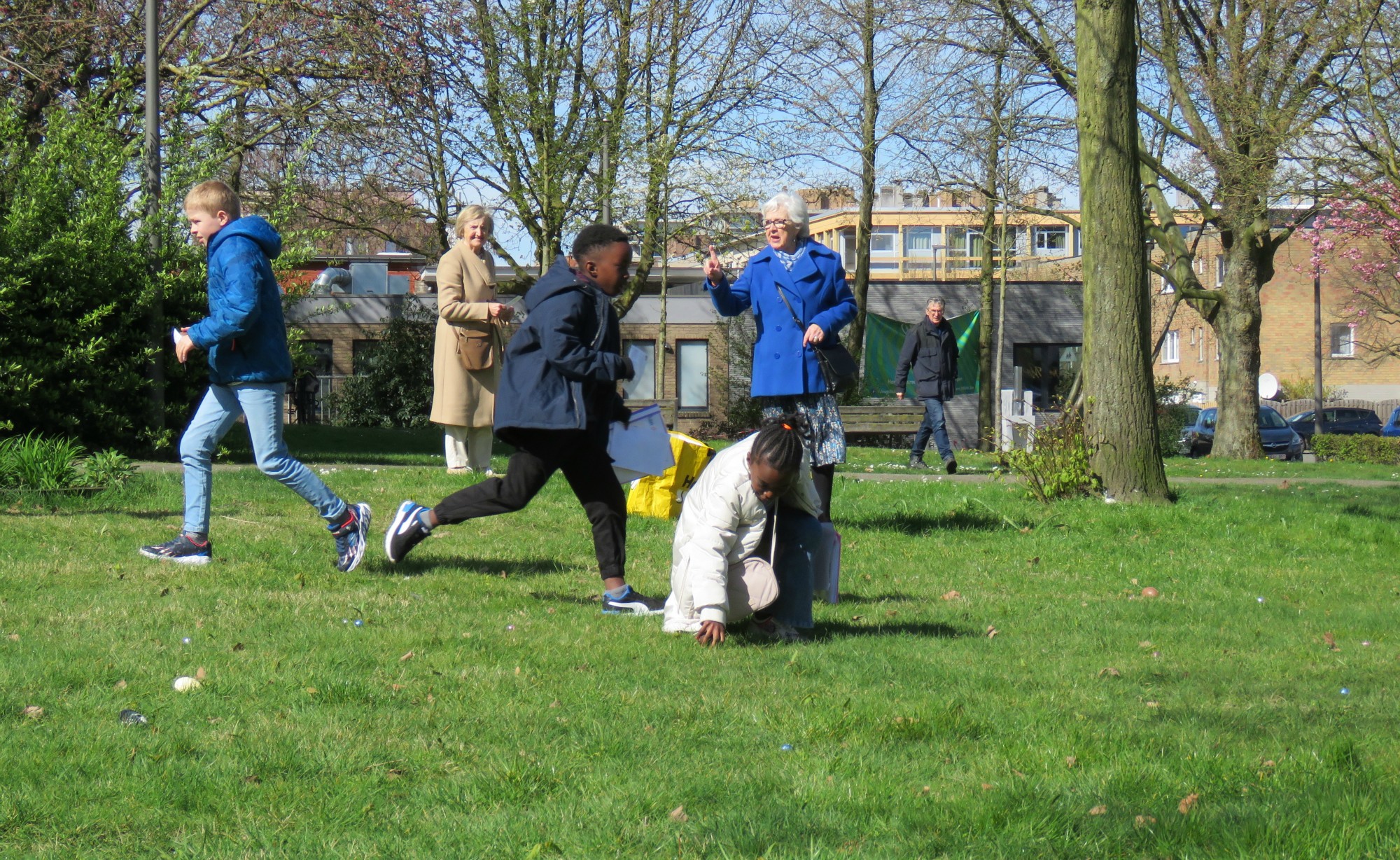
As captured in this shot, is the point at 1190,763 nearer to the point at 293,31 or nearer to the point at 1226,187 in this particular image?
the point at 293,31

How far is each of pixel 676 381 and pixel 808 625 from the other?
33.3 meters

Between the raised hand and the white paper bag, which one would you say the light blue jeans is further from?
the raised hand

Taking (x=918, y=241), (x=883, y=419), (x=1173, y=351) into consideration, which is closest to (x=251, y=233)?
(x=883, y=419)

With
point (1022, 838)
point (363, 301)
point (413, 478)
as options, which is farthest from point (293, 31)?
point (363, 301)

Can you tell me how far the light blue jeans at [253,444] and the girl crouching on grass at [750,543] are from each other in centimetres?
216

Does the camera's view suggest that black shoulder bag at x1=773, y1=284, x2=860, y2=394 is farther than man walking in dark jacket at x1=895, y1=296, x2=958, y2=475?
No

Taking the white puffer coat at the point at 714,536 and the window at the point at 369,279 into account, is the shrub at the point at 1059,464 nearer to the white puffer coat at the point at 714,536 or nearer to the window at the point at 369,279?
the white puffer coat at the point at 714,536

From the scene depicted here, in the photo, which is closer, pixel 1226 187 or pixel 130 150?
pixel 130 150

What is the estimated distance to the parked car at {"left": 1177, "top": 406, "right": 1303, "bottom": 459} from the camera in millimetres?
34375

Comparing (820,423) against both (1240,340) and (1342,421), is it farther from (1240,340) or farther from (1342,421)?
(1342,421)

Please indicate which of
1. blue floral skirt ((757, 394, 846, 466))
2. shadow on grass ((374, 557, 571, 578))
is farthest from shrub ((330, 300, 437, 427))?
blue floral skirt ((757, 394, 846, 466))

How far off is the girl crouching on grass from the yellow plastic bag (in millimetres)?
3645

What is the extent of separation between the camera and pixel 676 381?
38656 mm

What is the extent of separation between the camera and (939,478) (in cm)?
1337
